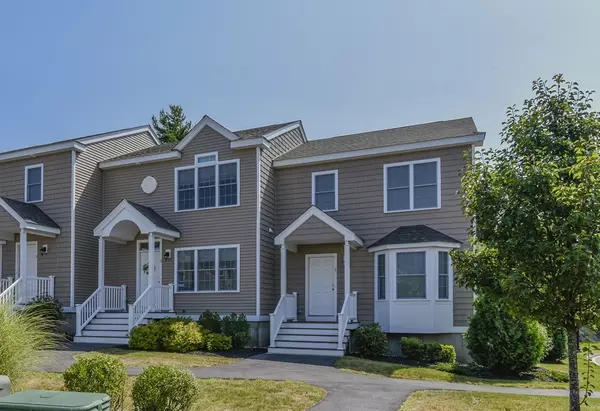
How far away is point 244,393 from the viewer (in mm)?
9008

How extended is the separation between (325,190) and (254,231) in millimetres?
2666

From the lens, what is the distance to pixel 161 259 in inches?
741

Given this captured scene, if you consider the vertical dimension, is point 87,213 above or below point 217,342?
above

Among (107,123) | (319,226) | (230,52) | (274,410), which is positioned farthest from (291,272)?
(107,123)

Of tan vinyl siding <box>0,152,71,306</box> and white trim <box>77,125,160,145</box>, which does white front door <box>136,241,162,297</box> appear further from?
white trim <box>77,125,160,145</box>

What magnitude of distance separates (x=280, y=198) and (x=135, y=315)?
5.91 metres

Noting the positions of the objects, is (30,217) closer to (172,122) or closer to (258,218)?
(258,218)

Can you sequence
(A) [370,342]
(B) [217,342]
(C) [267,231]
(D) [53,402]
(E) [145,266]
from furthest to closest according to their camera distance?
(E) [145,266] < (C) [267,231] < (B) [217,342] < (A) [370,342] < (D) [53,402]

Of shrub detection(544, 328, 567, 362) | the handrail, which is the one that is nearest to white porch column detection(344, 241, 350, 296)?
the handrail

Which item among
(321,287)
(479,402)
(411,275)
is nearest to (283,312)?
(321,287)

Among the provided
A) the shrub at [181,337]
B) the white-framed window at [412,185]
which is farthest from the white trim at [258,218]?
the white-framed window at [412,185]

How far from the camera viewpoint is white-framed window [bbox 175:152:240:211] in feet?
59.8

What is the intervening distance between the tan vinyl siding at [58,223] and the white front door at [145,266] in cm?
228

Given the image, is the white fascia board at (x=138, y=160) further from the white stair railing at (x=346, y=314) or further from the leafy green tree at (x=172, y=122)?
the leafy green tree at (x=172, y=122)
